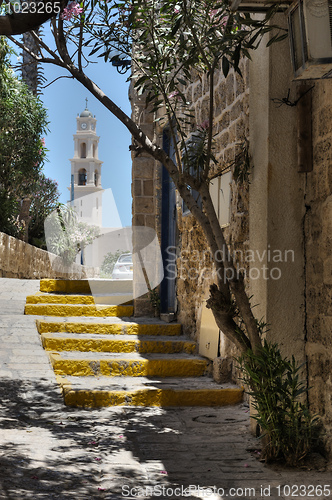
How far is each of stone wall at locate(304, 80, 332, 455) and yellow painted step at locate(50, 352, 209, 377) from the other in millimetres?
2258

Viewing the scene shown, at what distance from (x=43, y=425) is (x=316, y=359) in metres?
2.06

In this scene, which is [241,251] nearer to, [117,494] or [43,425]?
[43,425]

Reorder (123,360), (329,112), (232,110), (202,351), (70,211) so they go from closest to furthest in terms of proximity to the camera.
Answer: (329,112) < (232,110) < (123,360) < (202,351) < (70,211)

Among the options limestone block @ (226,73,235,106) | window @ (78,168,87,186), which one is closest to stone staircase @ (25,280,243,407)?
limestone block @ (226,73,235,106)

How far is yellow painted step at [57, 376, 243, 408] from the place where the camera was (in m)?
4.89

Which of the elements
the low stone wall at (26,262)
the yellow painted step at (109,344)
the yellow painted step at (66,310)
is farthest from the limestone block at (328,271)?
the low stone wall at (26,262)

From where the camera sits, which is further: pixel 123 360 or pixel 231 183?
pixel 123 360

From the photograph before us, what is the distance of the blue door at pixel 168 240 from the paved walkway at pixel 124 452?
9.97ft

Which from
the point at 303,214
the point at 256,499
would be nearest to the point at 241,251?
the point at 303,214

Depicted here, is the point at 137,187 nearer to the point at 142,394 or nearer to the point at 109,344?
the point at 109,344

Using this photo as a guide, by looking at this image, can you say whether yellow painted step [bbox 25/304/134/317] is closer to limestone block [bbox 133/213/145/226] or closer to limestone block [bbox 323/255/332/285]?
limestone block [bbox 133/213/145/226]

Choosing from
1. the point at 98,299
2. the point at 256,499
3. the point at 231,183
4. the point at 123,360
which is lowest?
the point at 256,499

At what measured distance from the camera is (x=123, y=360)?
5.86 meters

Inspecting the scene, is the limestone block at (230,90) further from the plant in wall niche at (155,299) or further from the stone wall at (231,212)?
the plant in wall niche at (155,299)
